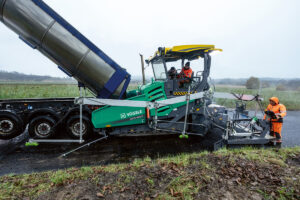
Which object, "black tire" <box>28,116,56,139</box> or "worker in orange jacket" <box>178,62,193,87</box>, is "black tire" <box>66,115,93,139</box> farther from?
"worker in orange jacket" <box>178,62,193,87</box>

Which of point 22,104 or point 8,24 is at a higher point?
point 8,24

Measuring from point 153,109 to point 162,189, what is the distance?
2.88 meters

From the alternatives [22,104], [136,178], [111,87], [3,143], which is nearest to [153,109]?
[111,87]

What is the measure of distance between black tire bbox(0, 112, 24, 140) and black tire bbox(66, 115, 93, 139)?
1.53 metres

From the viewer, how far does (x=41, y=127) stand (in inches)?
219

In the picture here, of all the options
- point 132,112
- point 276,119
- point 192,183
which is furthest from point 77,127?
point 276,119

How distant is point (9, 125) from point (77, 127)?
207cm

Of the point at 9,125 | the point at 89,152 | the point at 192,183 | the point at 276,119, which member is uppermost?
the point at 276,119

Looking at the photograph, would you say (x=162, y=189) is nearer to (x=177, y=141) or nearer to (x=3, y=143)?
(x=177, y=141)

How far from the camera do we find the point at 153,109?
5.27 meters

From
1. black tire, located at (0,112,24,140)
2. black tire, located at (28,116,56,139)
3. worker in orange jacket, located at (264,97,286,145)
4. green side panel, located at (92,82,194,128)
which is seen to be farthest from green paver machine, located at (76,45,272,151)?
black tire, located at (0,112,24,140)

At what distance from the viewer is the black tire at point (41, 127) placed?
5484 millimetres

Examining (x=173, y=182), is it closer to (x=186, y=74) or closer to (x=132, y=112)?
(x=132, y=112)

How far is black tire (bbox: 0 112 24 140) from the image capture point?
539 cm
